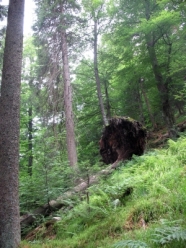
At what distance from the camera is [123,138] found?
28.9 ft

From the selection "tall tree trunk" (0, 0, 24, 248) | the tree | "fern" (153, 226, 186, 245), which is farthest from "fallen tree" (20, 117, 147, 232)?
"fern" (153, 226, 186, 245)

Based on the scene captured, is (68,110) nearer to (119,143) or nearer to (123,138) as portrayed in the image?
(119,143)

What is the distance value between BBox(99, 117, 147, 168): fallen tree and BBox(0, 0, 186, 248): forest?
0.14ft

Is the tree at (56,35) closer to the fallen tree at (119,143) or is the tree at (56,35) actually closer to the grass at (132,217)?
the fallen tree at (119,143)

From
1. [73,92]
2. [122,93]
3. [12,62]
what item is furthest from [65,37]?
[12,62]

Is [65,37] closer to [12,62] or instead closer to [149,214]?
[12,62]

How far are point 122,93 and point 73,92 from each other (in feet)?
15.7

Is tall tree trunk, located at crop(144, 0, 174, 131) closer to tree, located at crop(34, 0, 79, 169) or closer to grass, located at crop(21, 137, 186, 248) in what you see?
tree, located at crop(34, 0, 79, 169)

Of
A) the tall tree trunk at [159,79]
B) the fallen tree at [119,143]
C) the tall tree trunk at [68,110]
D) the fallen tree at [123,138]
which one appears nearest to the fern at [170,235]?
the fallen tree at [119,143]

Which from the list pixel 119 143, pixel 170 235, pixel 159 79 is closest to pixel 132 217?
pixel 170 235

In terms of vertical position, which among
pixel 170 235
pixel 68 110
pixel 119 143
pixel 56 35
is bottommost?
pixel 170 235

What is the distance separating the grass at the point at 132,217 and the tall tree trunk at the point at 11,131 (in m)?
0.50

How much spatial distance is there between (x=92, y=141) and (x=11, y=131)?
989 centimetres

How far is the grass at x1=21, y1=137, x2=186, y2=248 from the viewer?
10.6ft
